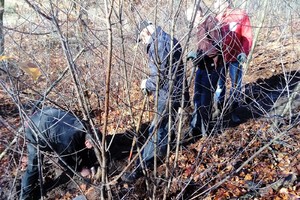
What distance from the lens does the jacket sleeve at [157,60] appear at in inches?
87.0

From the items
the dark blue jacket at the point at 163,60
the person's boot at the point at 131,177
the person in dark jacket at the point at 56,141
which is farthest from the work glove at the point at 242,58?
the person in dark jacket at the point at 56,141

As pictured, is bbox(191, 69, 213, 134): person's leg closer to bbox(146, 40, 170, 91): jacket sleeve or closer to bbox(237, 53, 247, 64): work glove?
bbox(237, 53, 247, 64): work glove

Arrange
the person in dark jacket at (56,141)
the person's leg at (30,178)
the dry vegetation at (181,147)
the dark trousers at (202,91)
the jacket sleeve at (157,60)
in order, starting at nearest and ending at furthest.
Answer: the jacket sleeve at (157,60) → the dry vegetation at (181,147) → the person in dark jacket at (56,141) → the person's leg at (30,178) → the dark trousers at (202,91)

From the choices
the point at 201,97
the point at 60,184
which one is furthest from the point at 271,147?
the point at 60,184

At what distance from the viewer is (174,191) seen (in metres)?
3.51

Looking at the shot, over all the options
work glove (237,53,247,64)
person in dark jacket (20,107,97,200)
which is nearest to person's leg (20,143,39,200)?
person in dark jacket (20,107,97,200)

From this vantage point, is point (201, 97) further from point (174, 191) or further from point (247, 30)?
point (174, 191)

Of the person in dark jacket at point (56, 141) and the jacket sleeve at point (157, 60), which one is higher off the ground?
the jacket sleeve at point (157, 60)

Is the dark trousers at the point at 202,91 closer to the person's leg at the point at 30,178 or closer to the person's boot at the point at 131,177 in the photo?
the person's boot at the point at 131,177

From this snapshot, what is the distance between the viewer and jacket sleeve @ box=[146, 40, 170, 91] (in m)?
2.21

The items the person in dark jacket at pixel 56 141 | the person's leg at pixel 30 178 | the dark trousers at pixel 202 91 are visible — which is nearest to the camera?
the person in dark jacket at pixel 56 141

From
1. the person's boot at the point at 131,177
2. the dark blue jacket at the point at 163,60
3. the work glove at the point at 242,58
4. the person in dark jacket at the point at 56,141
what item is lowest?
the person's boot at the point at 131,177

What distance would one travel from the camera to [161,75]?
237 cm

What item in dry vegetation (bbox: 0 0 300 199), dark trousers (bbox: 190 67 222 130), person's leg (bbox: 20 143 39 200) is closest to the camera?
dry vegetation (bbox: 0 0 300 199)
